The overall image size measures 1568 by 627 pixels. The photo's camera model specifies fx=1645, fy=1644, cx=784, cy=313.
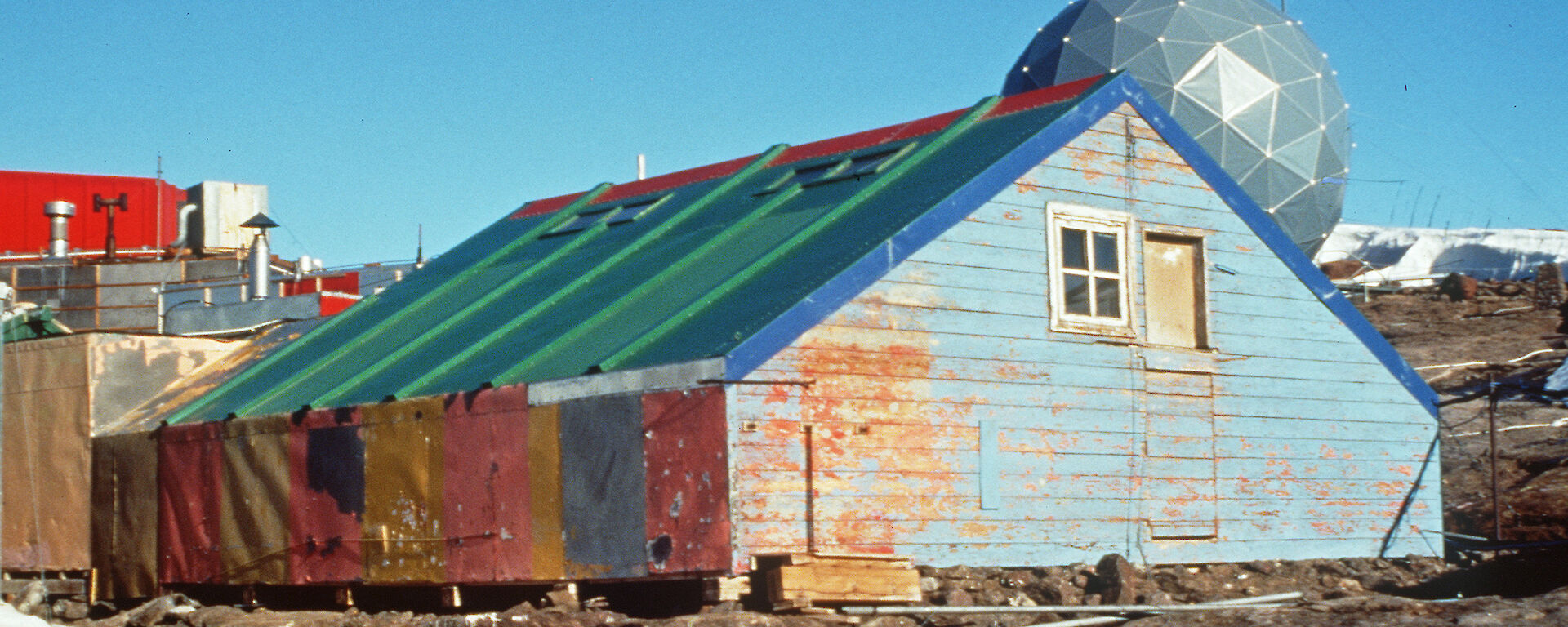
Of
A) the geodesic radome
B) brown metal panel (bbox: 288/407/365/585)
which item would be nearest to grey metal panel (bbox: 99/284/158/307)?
the geodesic radome

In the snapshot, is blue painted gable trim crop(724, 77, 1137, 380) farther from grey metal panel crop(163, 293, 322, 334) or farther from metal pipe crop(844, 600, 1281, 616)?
grey metal panel crop(163, 293, 322, 334)

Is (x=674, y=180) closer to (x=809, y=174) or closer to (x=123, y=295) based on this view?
(x=809, y=174)

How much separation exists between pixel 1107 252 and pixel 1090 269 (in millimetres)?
262

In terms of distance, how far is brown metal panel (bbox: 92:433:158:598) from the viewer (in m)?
18.7

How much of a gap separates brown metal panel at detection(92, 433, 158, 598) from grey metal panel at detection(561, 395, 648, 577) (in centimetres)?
723

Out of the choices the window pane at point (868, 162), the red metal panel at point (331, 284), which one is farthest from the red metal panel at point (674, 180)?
the red metal panel at point (331, 284)

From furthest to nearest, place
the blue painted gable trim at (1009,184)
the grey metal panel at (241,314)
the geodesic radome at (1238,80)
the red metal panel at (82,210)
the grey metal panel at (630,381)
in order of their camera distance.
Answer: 1. the red metal panel at (82,210)
2. the geodesic radome at (1238,80)
3. the grey metal panel at (241,314)
4. the blue painted gable trim at (1009,184)
5. the grey metal panel at (630,381)

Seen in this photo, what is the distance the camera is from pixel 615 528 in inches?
524

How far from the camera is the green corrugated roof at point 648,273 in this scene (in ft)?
46.4

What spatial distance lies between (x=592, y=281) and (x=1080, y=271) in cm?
514

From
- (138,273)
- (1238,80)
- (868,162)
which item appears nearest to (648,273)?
(868,162)

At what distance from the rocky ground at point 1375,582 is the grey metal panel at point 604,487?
1.38 ft

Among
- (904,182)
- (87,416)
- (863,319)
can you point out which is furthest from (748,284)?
(87,416)

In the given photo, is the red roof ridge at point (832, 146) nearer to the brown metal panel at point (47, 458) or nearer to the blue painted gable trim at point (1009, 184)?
the blue painted gable trim at point (1009, 184)
